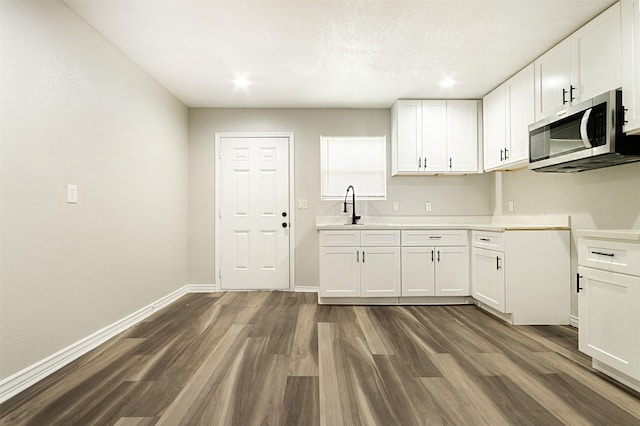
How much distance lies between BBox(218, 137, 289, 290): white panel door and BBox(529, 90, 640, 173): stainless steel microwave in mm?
2828

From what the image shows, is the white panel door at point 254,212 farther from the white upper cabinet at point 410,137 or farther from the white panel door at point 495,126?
the white panel door at point 495,126

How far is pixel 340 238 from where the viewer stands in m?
3.77

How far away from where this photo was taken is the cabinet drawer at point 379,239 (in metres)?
3.77

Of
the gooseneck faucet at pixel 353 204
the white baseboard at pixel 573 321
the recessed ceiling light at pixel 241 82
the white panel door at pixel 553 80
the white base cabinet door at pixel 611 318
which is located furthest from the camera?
the gooseneck faucet at pixel 353 204

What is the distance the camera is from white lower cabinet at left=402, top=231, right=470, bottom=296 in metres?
3.76

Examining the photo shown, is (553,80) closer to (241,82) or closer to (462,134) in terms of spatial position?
(462,134)

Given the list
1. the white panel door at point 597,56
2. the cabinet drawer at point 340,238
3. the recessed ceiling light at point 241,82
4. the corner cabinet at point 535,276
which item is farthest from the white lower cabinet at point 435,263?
the recessed ceiling light at point 241,82

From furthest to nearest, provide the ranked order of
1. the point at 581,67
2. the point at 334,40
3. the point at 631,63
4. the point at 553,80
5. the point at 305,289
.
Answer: the point at 305,289 → the point at 553,80 → the point at 334,40 → the point at 581,67 → the point at 631,63

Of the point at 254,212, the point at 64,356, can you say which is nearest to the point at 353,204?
the point at 254,212

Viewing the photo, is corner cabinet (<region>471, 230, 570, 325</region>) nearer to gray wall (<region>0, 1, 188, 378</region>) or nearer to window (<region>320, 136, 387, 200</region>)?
window (<region>320, 136, 387, 200</region>)

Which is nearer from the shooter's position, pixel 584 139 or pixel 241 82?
pixel 584 139

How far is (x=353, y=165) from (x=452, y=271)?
181 centimetres

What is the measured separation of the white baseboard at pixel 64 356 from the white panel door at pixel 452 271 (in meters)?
3.05

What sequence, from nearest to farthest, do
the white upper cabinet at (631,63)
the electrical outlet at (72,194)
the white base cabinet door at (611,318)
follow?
the white base cabinet door at (611,318)
the white upper cabinet at (631,63)
the electrical outlet at (72,194)
